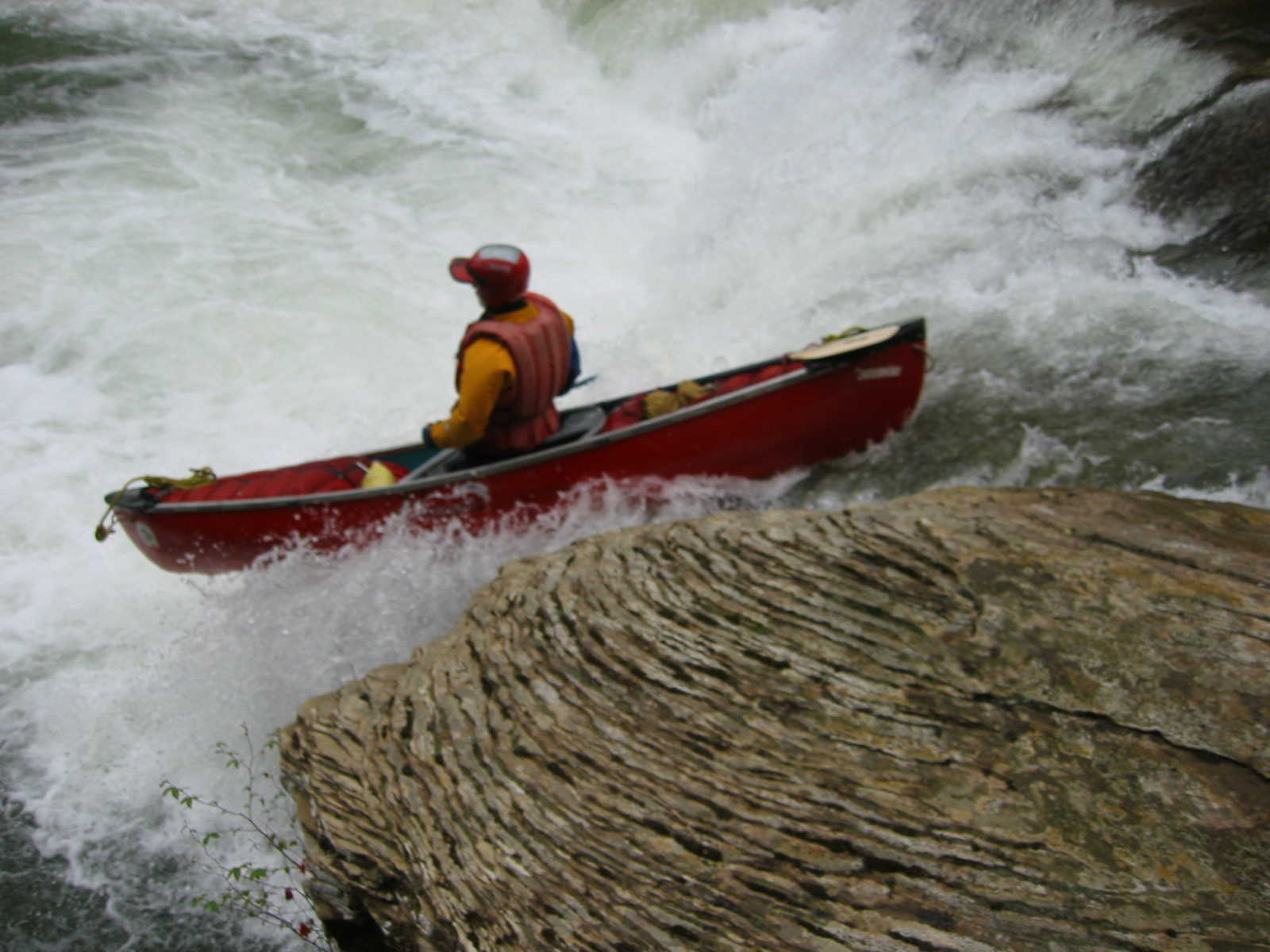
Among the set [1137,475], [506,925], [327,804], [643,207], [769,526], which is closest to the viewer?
[506,925]

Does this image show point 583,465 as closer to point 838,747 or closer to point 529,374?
point 529,374

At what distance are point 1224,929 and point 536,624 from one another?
201cm

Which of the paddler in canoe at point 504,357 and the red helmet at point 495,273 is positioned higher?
the red helmet at point 495,273

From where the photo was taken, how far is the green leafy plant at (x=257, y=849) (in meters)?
3.27

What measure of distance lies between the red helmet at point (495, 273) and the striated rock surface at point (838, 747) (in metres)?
1.24

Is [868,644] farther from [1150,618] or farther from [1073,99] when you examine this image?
[1073,99]

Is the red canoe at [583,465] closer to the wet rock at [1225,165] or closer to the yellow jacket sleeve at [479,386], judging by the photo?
the yellow jacket sleeve at [479,386]

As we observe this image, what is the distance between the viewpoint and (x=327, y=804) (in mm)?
2902

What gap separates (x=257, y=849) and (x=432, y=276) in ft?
16.3

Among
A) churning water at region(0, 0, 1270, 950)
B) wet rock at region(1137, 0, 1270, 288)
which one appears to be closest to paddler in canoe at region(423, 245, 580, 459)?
churning water at region(0, 0, 1270, 950)

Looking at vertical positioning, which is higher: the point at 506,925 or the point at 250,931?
the point at 506,925

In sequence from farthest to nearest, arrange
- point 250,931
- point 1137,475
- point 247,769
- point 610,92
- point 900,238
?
point 610,92, point 900,238, point 1137,475, point 247,769, point 250,931

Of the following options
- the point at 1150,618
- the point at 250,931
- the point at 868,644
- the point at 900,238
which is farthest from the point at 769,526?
the point at 900,238

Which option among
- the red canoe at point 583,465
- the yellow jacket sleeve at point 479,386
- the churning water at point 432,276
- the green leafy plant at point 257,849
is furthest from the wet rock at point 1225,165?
the green leafy plant at point 257,849
